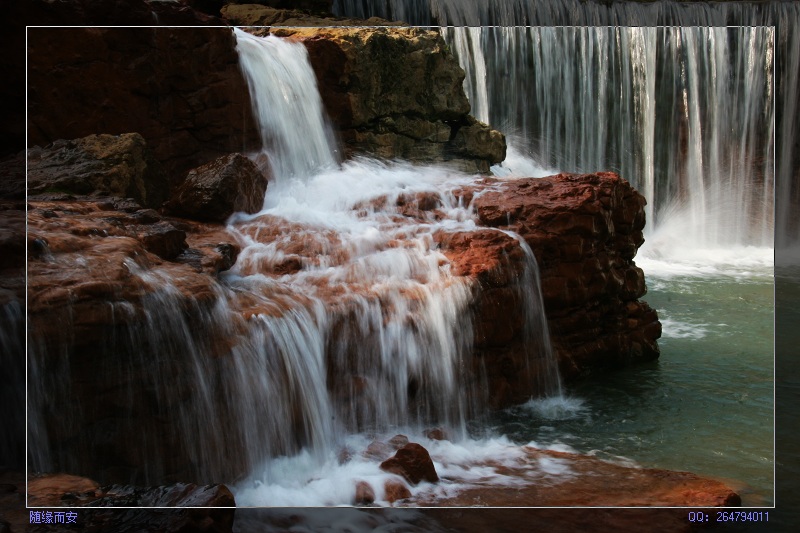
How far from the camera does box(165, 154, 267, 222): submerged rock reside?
4.25 metres

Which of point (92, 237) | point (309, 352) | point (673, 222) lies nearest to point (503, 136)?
point (673, 222)

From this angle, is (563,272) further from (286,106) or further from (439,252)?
(286,106)

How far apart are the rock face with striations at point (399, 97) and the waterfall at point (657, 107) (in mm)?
146

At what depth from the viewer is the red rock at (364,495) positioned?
13.0 ft

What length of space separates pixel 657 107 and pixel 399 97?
1.33m

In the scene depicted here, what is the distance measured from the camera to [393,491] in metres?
3.97

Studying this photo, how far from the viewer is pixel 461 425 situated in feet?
14.8

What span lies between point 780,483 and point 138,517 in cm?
331

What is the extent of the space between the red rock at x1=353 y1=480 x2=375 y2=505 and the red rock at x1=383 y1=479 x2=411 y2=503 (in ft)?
0.22

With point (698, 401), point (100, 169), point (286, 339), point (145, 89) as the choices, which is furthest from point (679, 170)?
point (100, 169)

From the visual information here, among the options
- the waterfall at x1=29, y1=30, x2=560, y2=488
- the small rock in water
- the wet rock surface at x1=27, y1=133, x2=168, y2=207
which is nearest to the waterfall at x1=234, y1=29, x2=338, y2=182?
the waterfall at x1=29, y1=30, x2=560, y2=488

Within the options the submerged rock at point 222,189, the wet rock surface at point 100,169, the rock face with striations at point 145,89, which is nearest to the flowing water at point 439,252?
the submerged rock at point 222,189

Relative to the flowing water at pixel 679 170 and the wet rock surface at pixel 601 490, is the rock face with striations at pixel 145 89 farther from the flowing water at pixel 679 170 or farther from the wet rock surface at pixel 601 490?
the wet rock surface at pixel 601 490

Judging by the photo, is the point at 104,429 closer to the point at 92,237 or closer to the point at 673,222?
the point at 92,237
